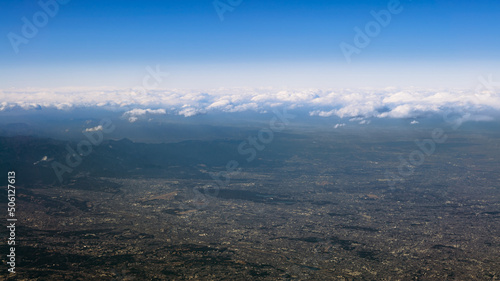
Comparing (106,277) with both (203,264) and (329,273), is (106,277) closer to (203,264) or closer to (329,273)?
(203,264)

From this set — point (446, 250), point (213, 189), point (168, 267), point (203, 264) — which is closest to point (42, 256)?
point (168, 267)

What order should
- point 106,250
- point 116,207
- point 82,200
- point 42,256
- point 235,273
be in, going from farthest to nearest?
point 82,200 → point 116,207 → point 106,250 → point 42,256 → point 235,273

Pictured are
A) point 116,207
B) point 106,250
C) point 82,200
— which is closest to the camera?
point 106,250

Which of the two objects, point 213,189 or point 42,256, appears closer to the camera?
point 42,256

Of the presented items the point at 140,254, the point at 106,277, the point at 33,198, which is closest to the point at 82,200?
the point at 33,198

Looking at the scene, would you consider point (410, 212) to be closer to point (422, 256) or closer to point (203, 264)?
point (422, 256)

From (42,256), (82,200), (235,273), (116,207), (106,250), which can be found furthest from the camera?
(82,200)

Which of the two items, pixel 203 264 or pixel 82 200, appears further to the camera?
pixel 82 200
